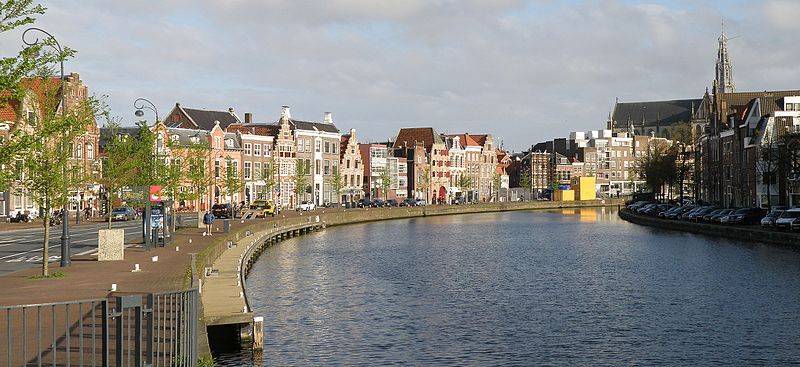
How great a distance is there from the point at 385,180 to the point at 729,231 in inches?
3604

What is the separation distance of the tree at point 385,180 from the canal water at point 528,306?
310ft

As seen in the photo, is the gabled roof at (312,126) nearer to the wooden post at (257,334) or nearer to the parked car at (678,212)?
the parked car at (678,212)

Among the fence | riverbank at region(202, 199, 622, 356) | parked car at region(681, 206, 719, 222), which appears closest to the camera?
the fence

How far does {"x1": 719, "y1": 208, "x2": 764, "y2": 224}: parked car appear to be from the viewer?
86188 millimetres

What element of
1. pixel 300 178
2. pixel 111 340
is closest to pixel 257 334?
pixel 111 340

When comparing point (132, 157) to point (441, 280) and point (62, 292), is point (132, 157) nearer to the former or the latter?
point (441, 280)

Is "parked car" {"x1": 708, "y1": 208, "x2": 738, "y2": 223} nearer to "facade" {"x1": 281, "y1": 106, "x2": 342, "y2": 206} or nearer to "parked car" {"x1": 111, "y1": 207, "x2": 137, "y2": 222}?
"parked car" {"x1": 111, "y1": 207, "x2": 137, "y2": 222}

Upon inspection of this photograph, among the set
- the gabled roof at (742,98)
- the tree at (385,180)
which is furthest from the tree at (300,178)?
the gabled roof at (742,98)

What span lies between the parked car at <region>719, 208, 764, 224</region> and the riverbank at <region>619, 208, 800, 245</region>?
88.5 inches

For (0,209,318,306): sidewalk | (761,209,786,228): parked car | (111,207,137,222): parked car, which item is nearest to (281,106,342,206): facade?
(111,207,137,222): parked car

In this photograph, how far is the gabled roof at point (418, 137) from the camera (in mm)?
192250

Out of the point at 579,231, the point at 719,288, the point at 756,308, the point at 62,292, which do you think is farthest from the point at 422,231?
the point at 62,292

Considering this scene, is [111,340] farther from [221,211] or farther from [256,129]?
[256,129]

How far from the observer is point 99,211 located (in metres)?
112
